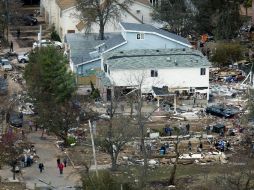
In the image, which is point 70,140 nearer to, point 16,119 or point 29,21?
point 16,119

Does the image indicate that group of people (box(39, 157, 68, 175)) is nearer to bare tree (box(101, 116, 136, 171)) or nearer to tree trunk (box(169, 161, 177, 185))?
bare tree (box(101, 116, 136, 171))

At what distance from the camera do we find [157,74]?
177 ft

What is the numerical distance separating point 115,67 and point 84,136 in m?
7.36

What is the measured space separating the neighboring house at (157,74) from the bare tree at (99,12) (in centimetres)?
1006

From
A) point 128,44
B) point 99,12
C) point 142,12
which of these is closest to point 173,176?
point 128,44

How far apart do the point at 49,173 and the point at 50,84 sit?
921cm

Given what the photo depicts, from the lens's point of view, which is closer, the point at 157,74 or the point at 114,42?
the point at 157,74

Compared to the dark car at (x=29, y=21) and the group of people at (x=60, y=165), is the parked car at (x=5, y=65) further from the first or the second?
the group of people at (x=60, y=165)

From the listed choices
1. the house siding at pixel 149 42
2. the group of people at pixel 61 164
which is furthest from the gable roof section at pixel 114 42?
the group of people at pixel 61 164

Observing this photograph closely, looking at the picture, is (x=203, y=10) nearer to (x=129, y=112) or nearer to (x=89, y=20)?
(x=89, y=20)

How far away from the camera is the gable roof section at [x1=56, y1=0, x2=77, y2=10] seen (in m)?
69.1

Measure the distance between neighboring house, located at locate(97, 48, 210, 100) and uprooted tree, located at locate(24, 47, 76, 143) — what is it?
10.7 feet

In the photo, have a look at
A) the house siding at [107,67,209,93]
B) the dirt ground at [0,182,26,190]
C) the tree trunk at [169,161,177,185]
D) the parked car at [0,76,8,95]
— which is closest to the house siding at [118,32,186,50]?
the house siding at [107,67,209,93]

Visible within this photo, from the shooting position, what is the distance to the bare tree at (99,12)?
213ft
